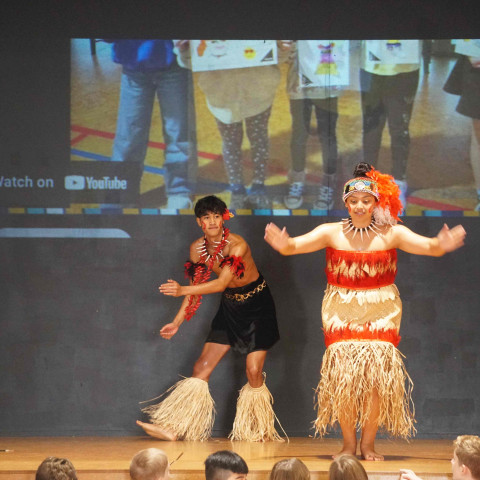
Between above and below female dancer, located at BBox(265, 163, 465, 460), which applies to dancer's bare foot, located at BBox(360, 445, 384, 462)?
below

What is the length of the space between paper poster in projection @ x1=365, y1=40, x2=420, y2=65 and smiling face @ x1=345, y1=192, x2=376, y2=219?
1.52 meters

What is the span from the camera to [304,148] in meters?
5.81

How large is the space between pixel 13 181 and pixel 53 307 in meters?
0.88

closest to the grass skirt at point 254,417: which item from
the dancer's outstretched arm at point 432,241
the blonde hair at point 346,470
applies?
the dancer's outstretched arm at point 432,241

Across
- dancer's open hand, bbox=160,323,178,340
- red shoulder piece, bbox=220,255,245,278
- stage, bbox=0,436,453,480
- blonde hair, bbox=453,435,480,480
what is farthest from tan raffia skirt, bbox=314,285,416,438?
dancer's open hand, bbox=160,323,178,340

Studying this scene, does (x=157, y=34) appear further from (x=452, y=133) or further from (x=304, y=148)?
(x=452, y=133)

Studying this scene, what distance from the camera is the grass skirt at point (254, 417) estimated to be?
17.5ft

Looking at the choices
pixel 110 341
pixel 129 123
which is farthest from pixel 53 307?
pixel 129 123

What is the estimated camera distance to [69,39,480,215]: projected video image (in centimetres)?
→ 578

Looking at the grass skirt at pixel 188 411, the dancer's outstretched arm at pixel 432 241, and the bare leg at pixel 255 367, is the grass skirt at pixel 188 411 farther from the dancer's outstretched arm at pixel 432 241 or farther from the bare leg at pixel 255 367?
the dancer's outstretched arm at pixel 432 241

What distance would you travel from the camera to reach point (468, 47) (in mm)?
5773

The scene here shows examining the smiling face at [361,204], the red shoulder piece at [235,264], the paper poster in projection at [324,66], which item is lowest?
the red shoulder piece at [235,264]

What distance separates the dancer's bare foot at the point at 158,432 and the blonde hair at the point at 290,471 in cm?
218

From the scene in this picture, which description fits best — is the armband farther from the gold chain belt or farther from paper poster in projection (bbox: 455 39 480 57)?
paper poster in projection (bbox: 455 39 480 57)
